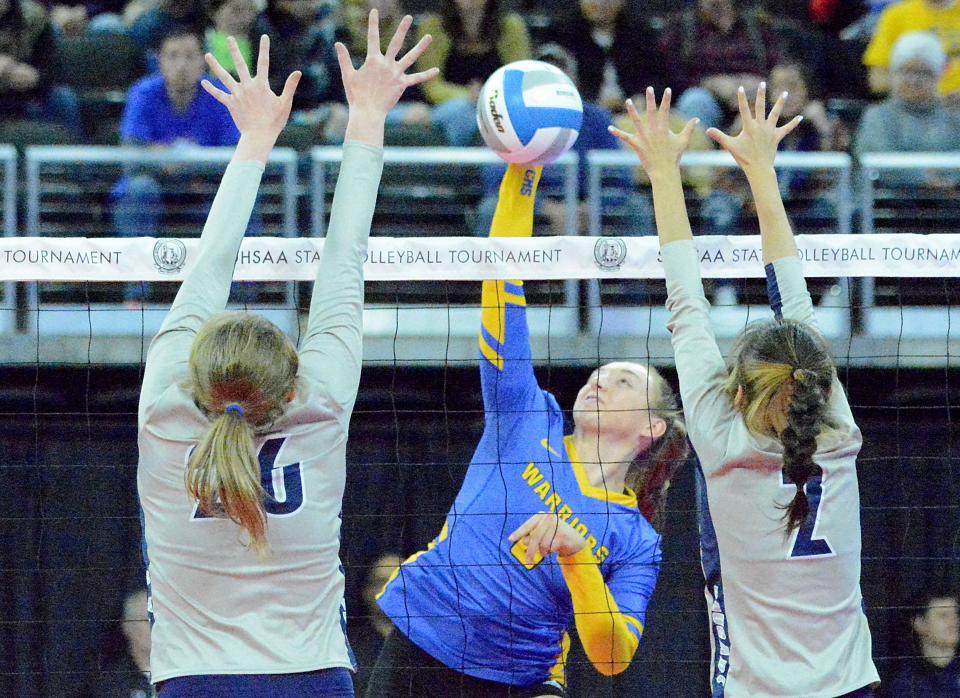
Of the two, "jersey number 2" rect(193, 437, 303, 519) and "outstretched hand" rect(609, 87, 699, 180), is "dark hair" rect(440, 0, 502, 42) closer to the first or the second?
"outstretched hand" rect(609, 87, 699, 180)

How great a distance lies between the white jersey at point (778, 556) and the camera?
254 cm

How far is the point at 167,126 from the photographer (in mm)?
6734

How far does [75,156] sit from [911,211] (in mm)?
4076

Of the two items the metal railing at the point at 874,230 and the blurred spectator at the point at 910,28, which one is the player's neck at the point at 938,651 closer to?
the metal railing at the point at 874,230

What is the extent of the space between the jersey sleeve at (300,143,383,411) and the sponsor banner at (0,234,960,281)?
0.99 metres

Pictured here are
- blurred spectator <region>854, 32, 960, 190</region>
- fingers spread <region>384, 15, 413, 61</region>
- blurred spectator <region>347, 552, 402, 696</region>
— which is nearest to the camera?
fingers spread <region>384, 15, 413, 61</region>

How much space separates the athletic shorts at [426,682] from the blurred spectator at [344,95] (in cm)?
352

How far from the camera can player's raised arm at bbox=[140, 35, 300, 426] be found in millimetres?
2498

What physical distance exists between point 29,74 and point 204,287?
5076mm

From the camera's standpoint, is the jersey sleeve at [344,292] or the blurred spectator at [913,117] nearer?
the jersey sleeve at [344,292]

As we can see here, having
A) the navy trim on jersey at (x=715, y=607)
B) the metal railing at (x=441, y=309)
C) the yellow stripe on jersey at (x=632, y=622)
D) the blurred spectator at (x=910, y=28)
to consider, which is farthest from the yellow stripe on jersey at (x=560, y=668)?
the blurred spectator at (x=910, y=28)

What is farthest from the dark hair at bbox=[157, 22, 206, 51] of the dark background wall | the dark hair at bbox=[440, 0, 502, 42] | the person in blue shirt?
the person in blue shirt

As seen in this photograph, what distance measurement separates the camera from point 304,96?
294 inches

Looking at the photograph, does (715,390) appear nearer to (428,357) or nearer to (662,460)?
(662,460)
